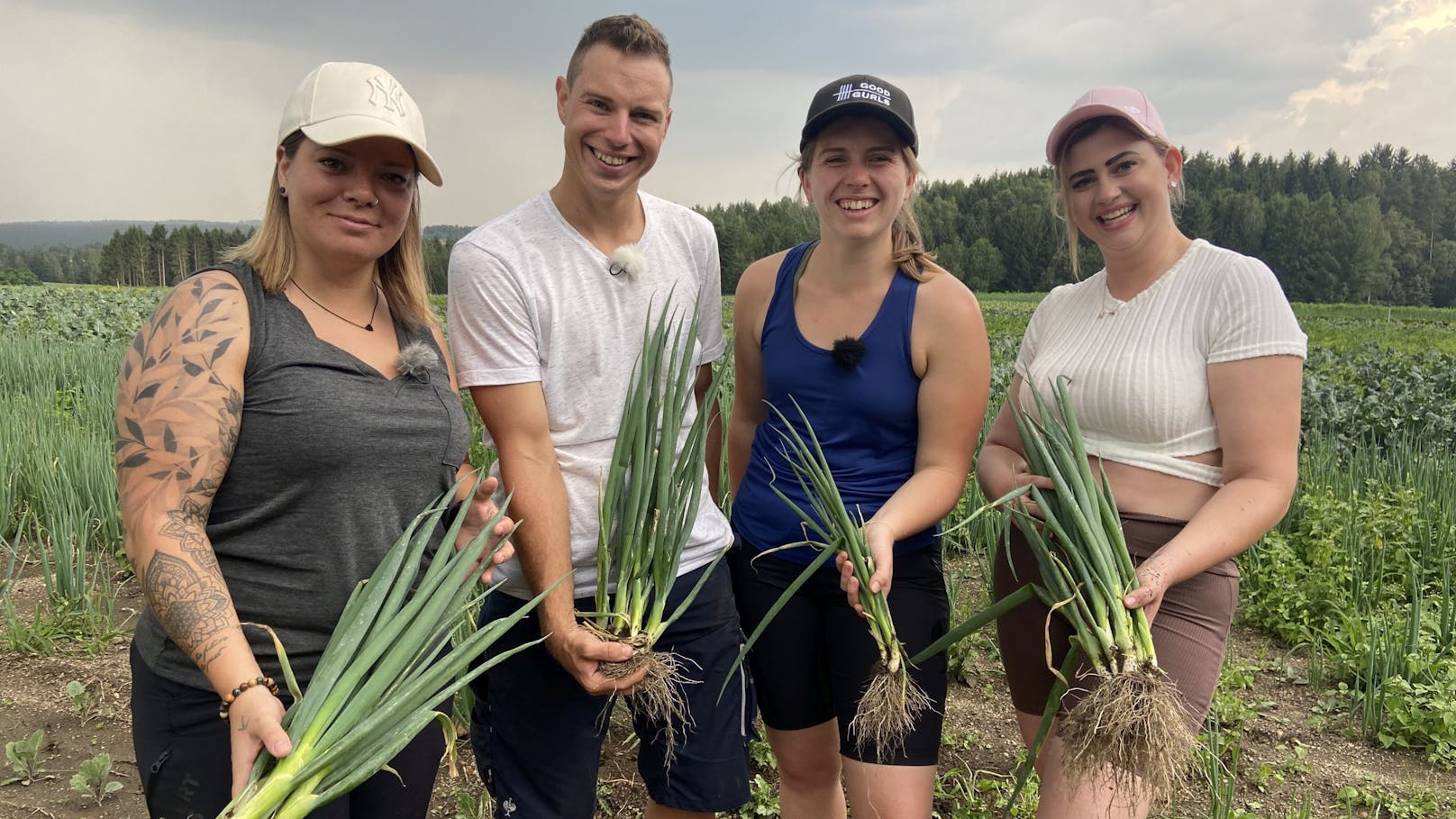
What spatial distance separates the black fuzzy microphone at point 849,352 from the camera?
188 centimetres

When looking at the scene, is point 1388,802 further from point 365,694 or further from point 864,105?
point 365,694

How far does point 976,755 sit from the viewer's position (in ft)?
9.39

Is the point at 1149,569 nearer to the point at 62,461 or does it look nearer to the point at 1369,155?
the point at 62,461

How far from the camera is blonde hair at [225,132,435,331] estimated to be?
1488mm

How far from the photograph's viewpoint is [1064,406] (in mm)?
1659

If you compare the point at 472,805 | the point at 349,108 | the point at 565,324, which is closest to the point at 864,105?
the point at 565,324

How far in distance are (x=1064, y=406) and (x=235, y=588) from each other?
1.52m

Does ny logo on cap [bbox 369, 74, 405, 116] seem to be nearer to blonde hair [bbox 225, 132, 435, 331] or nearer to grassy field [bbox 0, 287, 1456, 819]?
blonde hair [bbox 225, 132, 435, 331]

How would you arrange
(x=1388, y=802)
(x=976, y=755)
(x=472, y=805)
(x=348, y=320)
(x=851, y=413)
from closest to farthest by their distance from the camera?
(x=348, y=320) < (x=851, y=413) < (x=472, y=805) < (x=1388, y=802) < (x=976, y=755)

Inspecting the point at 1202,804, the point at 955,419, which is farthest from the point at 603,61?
the point at 1202,804

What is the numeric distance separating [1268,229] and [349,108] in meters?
67.4

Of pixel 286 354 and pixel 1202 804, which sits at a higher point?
pixel 286 354

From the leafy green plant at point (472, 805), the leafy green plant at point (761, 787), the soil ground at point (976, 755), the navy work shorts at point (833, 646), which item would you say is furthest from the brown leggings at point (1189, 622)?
the leafy green plant at point (472, 805)

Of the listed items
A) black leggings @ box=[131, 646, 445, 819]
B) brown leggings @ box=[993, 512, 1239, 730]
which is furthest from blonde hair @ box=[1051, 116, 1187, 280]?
black leggings @ box=[131, 646, 445, 819]
